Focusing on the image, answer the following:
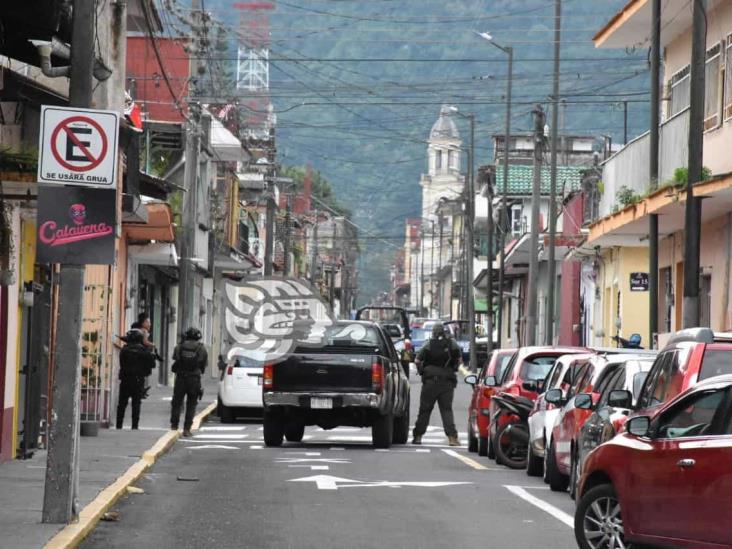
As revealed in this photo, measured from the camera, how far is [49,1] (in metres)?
13.0

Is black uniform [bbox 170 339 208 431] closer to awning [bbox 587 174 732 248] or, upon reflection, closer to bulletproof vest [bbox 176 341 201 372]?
bulletproof vest [bbox 176 341 201 372]

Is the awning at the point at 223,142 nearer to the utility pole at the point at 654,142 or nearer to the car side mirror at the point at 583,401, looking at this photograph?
the utility pole at the point at 654,142

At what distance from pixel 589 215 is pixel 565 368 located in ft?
94.7

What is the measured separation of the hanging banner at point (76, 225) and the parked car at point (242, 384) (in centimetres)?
1884

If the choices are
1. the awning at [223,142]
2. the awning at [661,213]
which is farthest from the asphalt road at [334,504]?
the awning at [223,142]

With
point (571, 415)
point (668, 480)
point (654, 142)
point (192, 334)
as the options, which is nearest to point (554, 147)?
point (654, 142)

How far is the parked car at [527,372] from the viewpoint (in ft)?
74.5

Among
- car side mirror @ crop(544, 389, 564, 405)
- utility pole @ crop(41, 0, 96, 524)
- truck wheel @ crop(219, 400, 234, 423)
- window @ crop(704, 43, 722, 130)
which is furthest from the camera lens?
truck wheel @ crop(219, 400, 234, 423)

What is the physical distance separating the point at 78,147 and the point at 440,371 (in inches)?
535

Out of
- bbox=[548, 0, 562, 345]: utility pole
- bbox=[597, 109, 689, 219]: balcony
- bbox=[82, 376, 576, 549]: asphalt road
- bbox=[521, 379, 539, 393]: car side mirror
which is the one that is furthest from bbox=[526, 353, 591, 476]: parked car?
bbox=[548, 0, 562, 345]: utility pole

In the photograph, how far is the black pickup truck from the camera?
25.1 m

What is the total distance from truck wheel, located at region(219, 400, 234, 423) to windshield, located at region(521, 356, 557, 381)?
11.0 m

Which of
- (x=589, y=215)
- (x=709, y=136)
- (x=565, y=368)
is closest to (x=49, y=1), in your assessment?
(x=565, y=368)

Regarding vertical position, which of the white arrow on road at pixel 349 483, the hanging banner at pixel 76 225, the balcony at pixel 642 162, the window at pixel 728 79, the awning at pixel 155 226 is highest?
the window at pixel 728 79
